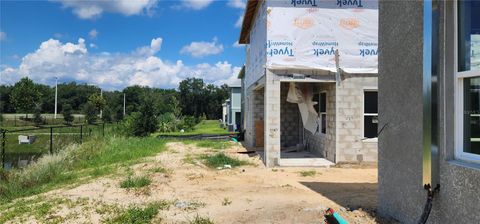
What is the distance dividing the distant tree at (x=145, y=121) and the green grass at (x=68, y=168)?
10.2m

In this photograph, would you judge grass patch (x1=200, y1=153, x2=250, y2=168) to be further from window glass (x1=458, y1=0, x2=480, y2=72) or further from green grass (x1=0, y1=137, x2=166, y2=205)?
window glass (x1=458, y1=0, x2=480, y2=72)

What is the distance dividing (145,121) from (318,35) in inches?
737

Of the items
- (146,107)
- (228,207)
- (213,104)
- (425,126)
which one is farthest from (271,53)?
(213,104)

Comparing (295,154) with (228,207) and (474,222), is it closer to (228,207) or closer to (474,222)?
(228,207)

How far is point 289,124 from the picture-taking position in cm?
1655

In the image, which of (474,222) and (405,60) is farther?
(405,60)

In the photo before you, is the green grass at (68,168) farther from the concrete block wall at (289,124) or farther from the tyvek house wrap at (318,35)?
the tyvek house wrap at (318,35)

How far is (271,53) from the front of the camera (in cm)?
1161

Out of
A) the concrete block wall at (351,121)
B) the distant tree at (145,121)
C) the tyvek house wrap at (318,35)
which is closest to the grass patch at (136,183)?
the tyvek house wrap at (318,35)

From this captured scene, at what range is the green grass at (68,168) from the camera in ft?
29.8

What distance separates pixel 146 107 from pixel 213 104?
53718 millimetres

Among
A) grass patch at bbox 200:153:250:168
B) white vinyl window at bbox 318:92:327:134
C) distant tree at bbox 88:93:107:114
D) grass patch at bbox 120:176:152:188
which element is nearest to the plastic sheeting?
white vinyl window at bbox 318:92:327:134

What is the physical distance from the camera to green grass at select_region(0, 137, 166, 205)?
9094 mm

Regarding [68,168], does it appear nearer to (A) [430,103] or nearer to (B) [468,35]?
(A) [430,103]
